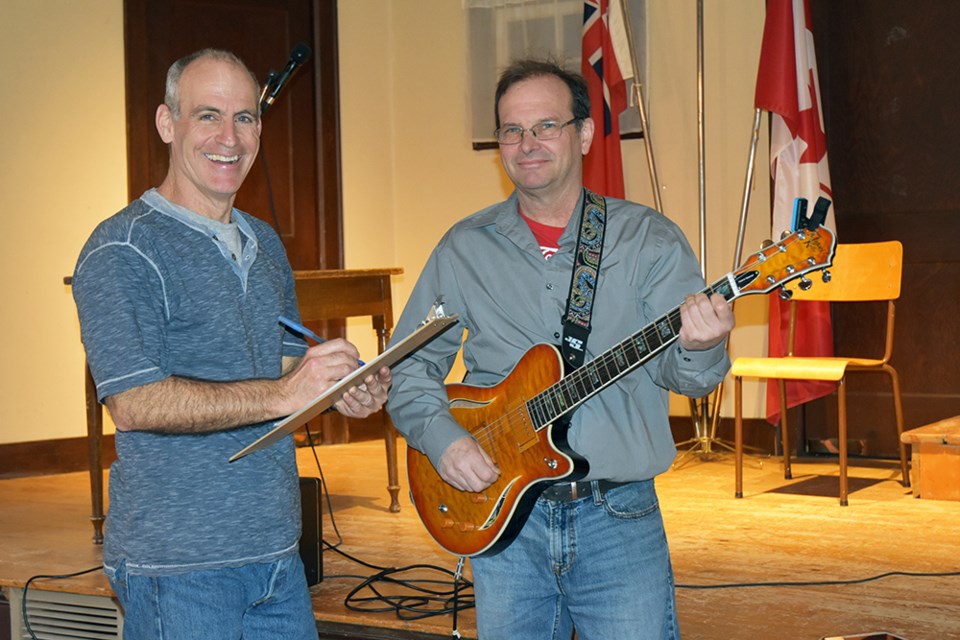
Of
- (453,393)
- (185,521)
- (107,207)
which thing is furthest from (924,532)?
(107,207)

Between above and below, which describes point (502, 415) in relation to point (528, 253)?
below

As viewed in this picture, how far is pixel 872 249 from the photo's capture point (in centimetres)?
503

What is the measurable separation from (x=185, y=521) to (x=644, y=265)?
94cm

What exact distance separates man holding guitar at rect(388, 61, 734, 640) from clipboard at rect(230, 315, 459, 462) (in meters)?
0.41

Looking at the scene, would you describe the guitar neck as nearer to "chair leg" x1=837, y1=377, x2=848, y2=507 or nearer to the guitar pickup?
the guitar pickup

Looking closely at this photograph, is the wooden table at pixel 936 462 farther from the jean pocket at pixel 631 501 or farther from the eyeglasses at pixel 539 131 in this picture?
the eyeglasses at pixel 539 131

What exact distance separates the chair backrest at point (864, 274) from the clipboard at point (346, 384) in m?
3.41

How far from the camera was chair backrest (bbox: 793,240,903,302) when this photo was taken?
496 centimetres

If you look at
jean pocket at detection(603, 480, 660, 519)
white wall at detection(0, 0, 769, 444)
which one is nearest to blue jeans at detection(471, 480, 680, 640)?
jean pocket at detection(603, 480, 660, 519)

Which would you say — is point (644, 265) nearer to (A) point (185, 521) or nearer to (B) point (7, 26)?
(A) point (185, 521)

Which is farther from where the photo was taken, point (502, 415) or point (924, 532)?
point (924, 532)

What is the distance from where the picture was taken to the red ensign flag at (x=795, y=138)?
5.49m

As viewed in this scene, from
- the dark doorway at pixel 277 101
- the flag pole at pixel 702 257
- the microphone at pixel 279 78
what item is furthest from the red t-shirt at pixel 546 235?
the dark doorway at pixel 277 101

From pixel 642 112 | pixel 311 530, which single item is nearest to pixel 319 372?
pixel 311 530
